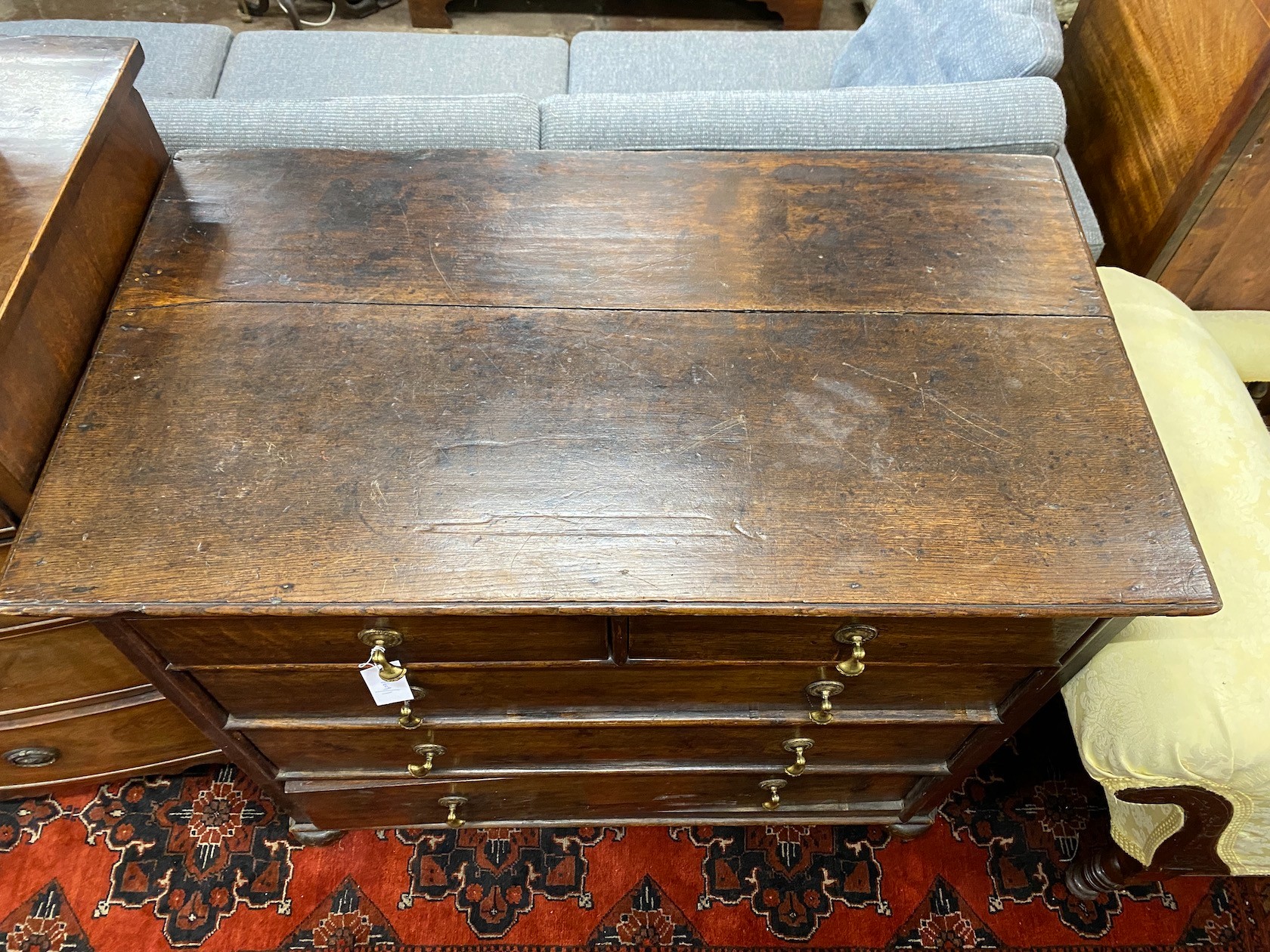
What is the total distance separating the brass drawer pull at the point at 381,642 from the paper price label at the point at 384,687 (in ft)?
0.11

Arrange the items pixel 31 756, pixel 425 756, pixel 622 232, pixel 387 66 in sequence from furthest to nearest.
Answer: pixel 387 66 < pixel 31 756 < pixel 425 756 < pixel 622 232

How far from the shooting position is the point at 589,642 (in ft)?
3.16

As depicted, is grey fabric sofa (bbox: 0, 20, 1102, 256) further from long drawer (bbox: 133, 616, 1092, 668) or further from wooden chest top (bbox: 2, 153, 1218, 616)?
long drawer (bbox: 133, 616, 1092, 668)

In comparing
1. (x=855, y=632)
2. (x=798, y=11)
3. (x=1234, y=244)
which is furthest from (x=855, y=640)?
(x=798, y=11)

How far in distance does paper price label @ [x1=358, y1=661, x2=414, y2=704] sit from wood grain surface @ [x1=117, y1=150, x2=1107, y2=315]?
0.44m

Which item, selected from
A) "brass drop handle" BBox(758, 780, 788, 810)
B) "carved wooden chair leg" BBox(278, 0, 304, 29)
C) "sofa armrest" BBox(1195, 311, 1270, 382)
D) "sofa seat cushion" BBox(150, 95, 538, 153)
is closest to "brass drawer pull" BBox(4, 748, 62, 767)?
"sofa seat cushion" BBox(150, 95, 538, 153)

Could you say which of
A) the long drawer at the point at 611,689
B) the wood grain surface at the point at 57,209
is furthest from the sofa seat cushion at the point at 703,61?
the long drawer at the point at 611,689

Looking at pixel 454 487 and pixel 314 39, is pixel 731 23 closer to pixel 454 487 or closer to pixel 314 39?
pixel 314 39

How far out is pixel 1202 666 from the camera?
3.53 ft

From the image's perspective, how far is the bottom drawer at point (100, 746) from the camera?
1.31m

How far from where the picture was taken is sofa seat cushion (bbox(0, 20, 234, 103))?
2.18 m

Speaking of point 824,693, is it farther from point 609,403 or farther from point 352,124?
point 352,124

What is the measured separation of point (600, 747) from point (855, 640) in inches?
19.4

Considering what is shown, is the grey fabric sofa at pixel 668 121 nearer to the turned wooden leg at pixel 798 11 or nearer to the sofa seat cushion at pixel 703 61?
the sofa seat cushion at pixel 703 61
